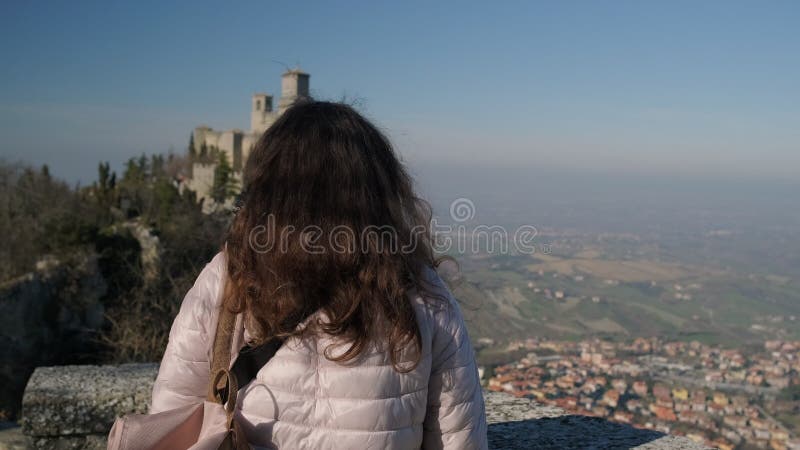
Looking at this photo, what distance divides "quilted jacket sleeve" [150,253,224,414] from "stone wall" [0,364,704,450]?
3.31 ft

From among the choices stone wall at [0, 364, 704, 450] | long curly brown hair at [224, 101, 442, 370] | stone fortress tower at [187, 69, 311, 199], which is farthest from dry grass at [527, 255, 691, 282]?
stone fortress tower at [187, 69, 311, 199]

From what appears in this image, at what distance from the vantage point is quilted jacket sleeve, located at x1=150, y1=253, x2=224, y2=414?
1.54m

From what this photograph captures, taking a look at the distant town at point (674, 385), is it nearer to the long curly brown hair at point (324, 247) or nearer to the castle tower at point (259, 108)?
the long curly brown hair at point (324, 247)

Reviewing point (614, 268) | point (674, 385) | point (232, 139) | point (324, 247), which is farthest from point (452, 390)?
point (232, 139)

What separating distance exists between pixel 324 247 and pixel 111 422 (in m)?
1.56

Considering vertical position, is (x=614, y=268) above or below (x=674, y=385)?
below

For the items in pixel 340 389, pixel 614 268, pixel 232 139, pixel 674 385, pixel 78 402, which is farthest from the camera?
pixel 232 139

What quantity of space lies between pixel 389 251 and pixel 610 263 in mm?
19284

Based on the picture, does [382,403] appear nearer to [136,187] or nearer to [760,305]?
[760,305]

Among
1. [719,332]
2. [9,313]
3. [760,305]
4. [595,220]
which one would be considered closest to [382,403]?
[719,332]

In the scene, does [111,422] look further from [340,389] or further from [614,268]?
[614,268]

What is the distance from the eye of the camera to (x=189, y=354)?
5.07ft

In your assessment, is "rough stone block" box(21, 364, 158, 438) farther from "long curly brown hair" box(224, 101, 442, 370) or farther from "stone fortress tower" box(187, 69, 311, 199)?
"stone fortress tower" box(187, 69, 311, 199)

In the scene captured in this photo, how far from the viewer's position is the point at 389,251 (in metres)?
1.57
